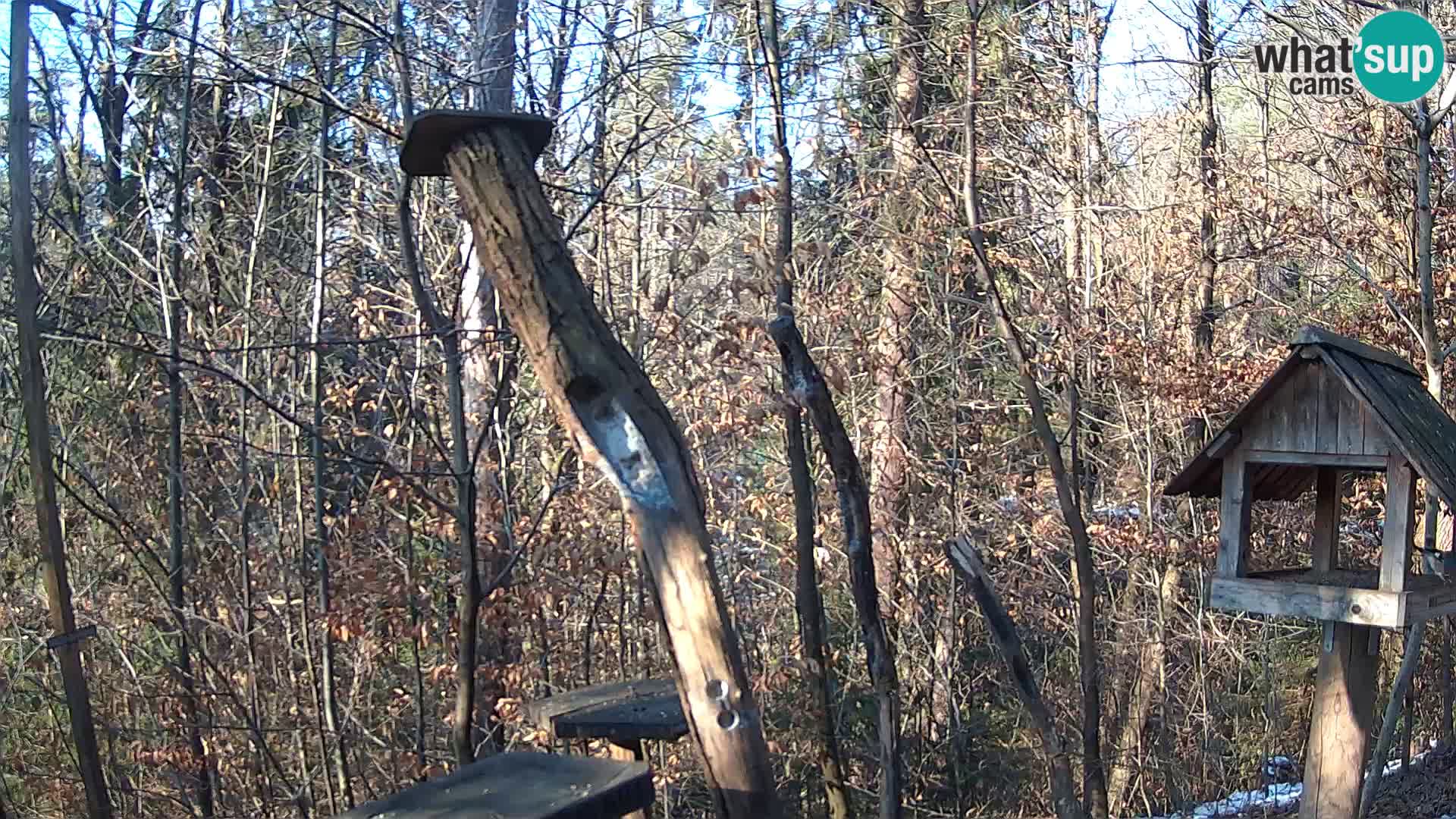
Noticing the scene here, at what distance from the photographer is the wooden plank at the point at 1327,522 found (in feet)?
14.2

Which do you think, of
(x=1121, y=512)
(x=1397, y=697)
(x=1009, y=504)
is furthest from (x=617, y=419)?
(x=1121, y=512)

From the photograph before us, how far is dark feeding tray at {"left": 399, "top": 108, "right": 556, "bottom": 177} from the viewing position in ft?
11.0

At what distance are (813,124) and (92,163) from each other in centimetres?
414

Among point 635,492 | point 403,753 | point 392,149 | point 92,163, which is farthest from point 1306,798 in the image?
point 92,163

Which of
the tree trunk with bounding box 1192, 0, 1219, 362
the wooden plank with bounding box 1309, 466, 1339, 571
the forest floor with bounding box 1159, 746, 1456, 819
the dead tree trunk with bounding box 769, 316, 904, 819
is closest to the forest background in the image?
the tree trunk with bounding box 1192, 0, 1219, 362

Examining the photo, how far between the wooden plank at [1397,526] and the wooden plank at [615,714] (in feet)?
7.37

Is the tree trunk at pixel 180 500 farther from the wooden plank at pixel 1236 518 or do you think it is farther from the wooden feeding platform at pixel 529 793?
the wooden plank at pixel 1236 518

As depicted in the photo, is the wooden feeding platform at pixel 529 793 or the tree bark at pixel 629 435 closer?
the wooden feeding platform at pixel 529 793

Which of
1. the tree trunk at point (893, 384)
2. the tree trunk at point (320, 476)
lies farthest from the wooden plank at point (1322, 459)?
the tree trunk at point (320, 476)

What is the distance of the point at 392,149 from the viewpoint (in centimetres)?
612

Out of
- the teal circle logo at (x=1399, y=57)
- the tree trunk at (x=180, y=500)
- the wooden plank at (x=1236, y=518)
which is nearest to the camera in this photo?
the wooden plank at (x=1236, y=518)

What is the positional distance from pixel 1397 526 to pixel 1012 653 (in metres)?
1.28

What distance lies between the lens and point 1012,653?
14.1 ft

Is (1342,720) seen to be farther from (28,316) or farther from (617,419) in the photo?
(28,316)
